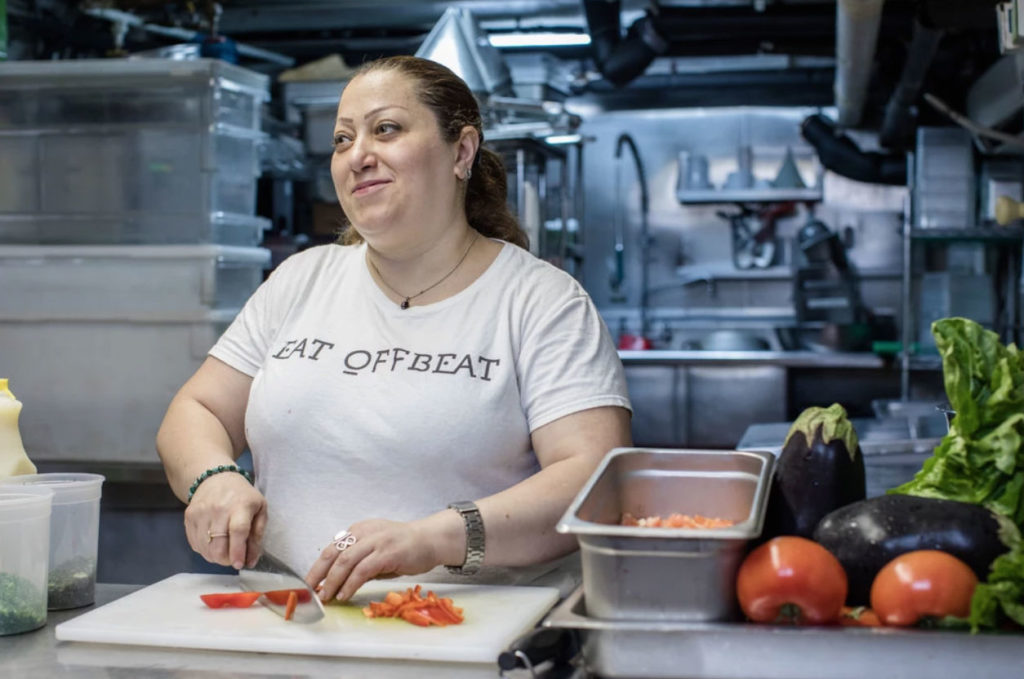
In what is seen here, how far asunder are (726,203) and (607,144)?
3.48ft

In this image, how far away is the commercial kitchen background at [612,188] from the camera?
359cm

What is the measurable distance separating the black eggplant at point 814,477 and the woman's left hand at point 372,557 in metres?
0.45

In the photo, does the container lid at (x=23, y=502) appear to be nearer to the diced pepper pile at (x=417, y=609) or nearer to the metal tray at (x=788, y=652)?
the diced pepper pile at (x=417, y=609)

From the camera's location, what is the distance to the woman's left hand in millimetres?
1388

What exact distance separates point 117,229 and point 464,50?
6.15ft

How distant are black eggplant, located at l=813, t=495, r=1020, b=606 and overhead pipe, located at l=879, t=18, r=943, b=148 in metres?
4.00

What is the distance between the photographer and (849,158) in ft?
24.7

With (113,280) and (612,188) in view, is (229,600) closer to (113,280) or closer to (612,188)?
(113,280)

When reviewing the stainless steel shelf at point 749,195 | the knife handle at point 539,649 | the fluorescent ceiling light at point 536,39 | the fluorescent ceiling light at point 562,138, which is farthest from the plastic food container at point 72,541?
the stainless steel shelf at point 749,195

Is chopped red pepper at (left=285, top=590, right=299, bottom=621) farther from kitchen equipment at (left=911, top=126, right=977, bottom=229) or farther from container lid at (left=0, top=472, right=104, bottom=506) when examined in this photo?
kitchen equipment at (left=911, top=126, right=977, bottom=229)

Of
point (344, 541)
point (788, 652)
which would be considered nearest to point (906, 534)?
point (788, 652)

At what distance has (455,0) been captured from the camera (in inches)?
235

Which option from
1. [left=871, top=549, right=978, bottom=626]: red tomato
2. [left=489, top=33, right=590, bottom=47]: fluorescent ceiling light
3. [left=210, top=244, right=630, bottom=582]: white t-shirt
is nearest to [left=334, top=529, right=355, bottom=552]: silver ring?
[left=210, top=244, right=630, bottom=582]: white t-shirt

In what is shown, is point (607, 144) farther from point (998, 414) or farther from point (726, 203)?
point (998, 414)
